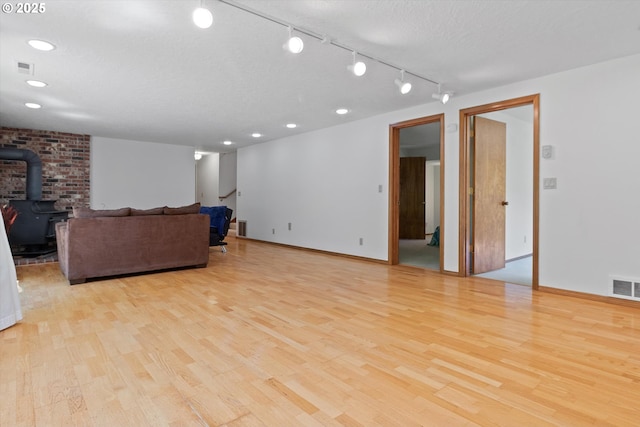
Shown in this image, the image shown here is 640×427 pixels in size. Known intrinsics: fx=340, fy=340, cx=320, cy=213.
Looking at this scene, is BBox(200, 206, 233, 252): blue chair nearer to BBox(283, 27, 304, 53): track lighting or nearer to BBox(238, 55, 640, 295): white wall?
BBox(238, 55, 640, 295): white wall

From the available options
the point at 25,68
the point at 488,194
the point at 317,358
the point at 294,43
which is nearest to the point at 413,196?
the point at 488,194

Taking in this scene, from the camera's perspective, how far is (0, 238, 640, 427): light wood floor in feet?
4.84

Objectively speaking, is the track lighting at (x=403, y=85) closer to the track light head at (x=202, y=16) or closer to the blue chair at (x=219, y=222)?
the track light head at (x=202, y=16)

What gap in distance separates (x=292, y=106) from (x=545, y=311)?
147 inches

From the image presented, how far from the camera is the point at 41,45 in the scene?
282cm

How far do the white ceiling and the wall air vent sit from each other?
2005 millimetres

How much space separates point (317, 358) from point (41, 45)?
3.32 m

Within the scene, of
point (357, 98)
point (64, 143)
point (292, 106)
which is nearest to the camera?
point (357, 98)

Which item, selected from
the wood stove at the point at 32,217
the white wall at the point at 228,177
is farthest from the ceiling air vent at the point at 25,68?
the white wall at the point at 228,177

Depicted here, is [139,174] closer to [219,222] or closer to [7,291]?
[219,222]

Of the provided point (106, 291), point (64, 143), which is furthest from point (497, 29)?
point (64, 143)

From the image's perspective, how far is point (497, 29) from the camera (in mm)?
2545

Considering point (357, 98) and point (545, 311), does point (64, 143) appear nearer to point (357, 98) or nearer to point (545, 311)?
point (357, 98)

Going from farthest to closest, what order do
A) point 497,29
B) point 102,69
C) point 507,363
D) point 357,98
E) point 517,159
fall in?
point 517,159, point 357,98, point 102,69, point 497,29, point 507,363
